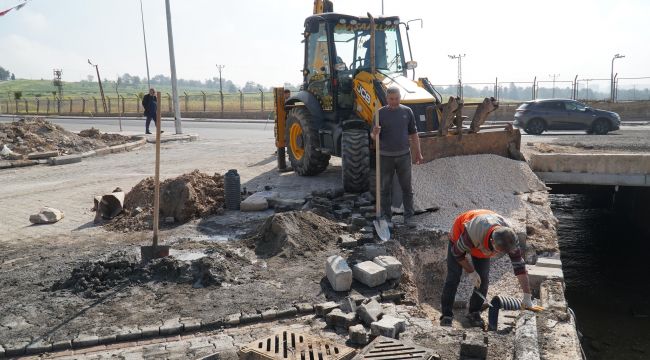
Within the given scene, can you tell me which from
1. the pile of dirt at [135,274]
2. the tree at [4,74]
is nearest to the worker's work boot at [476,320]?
the pile of dirt at [135,274]

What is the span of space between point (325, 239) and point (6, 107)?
197ft

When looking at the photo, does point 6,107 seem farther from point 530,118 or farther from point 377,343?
point 377,343

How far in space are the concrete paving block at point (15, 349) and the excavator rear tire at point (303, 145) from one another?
6671 mm

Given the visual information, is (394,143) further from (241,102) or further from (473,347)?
(241,102)

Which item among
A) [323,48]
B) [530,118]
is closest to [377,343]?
[323,48]

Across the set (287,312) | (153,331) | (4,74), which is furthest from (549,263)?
(4,74)

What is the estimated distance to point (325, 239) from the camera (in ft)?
22.9

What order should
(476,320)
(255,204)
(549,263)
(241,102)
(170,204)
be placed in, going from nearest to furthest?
(476,320) → (549,263) → (170,204) → (255,204) → (241,102)

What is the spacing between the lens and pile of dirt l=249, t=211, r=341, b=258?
21.7ft

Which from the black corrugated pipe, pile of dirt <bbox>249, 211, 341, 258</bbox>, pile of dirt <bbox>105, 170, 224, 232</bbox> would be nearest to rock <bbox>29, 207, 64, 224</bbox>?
pile of dirt <bbox>105, 170, 224, 232</bbox>

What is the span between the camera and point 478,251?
492 centimetres

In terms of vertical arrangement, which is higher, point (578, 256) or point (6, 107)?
point (6, 107)

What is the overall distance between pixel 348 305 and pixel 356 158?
3.90 meters

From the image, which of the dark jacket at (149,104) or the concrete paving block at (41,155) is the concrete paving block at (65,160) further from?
the dark jacket at (149,104)
